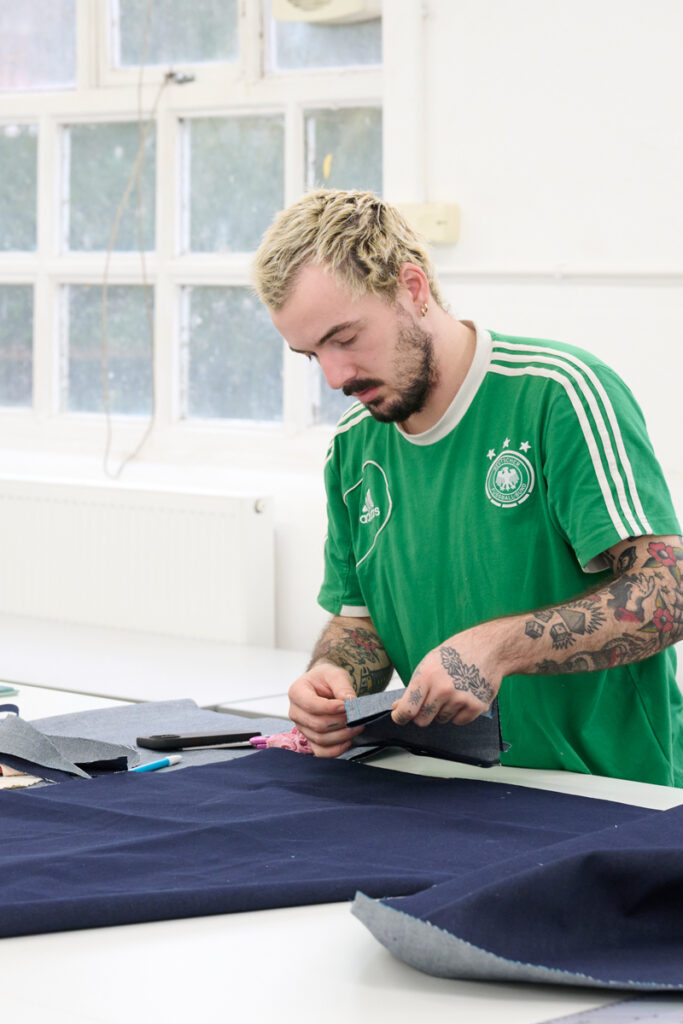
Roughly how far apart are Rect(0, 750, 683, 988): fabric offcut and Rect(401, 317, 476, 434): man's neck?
48cm

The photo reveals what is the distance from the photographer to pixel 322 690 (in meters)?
1.85

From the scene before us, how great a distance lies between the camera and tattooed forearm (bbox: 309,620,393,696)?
78.2 inches

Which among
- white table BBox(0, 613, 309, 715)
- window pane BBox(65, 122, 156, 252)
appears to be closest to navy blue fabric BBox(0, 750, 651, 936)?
white table BBox(0, 613, 309, 715)

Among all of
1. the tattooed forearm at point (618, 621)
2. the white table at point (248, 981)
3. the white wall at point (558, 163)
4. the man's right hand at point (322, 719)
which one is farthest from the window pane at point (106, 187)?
the white table at point (248, 981)

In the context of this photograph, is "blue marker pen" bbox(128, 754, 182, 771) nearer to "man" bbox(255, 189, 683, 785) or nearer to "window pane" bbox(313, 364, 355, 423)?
"man" bbox(255, 189, 683, 785)

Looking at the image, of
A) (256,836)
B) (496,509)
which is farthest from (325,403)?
(256,836)

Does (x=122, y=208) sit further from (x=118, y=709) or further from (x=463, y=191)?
(x=118, y=709)

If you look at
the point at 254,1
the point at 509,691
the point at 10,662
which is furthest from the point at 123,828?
the point at 254,1

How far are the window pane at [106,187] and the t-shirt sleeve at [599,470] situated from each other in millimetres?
3042

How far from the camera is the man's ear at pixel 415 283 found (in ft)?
6.22

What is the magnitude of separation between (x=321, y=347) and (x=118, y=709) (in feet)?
2.04

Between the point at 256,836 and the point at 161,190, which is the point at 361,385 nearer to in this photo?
the point at 256,836

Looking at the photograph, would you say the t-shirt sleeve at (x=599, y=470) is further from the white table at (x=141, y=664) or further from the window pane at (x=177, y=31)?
the window pane at (x=177, y=31)

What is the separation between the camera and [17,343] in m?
5.04
